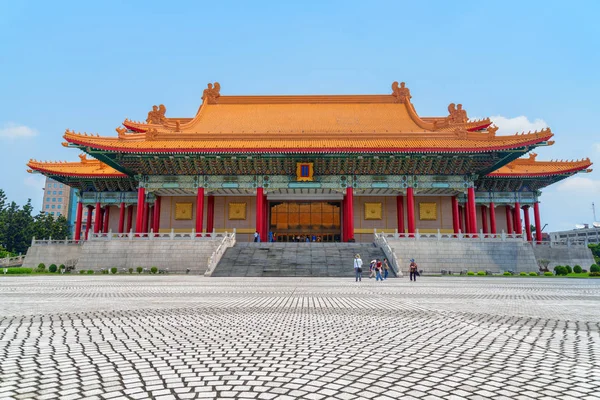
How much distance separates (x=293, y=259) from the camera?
22609 mm

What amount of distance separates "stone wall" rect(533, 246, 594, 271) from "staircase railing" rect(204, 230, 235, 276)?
22.1 meters

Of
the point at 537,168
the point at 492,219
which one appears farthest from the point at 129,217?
the point at 537,168

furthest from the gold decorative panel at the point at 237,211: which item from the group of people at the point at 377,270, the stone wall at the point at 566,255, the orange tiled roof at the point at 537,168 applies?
the stone wall at the point at 566,255

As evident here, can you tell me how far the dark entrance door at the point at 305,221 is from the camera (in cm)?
3378

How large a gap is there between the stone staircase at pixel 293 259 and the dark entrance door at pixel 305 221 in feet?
28.8

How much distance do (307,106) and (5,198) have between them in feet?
133

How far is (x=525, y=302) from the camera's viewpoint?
30.5 ft

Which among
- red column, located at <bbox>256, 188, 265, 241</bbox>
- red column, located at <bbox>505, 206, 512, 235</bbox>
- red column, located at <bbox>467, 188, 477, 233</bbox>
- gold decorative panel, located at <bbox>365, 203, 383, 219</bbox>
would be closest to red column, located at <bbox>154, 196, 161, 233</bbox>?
red column, located at <bbox>256, 188, 265, 241</bbox>

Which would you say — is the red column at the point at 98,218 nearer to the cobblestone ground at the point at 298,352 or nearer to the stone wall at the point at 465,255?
the stone wall at the point at 465,255

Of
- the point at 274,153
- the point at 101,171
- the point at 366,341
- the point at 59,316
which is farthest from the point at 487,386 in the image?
the point at 101,171

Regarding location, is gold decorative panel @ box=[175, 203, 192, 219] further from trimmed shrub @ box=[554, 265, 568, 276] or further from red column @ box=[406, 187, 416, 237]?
trimmed shrub @ box=[554, 265, 568, 276]

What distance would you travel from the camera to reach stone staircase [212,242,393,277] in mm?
20656

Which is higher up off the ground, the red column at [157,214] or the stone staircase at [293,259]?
the red column at [157,214]

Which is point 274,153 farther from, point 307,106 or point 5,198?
point 5,198
